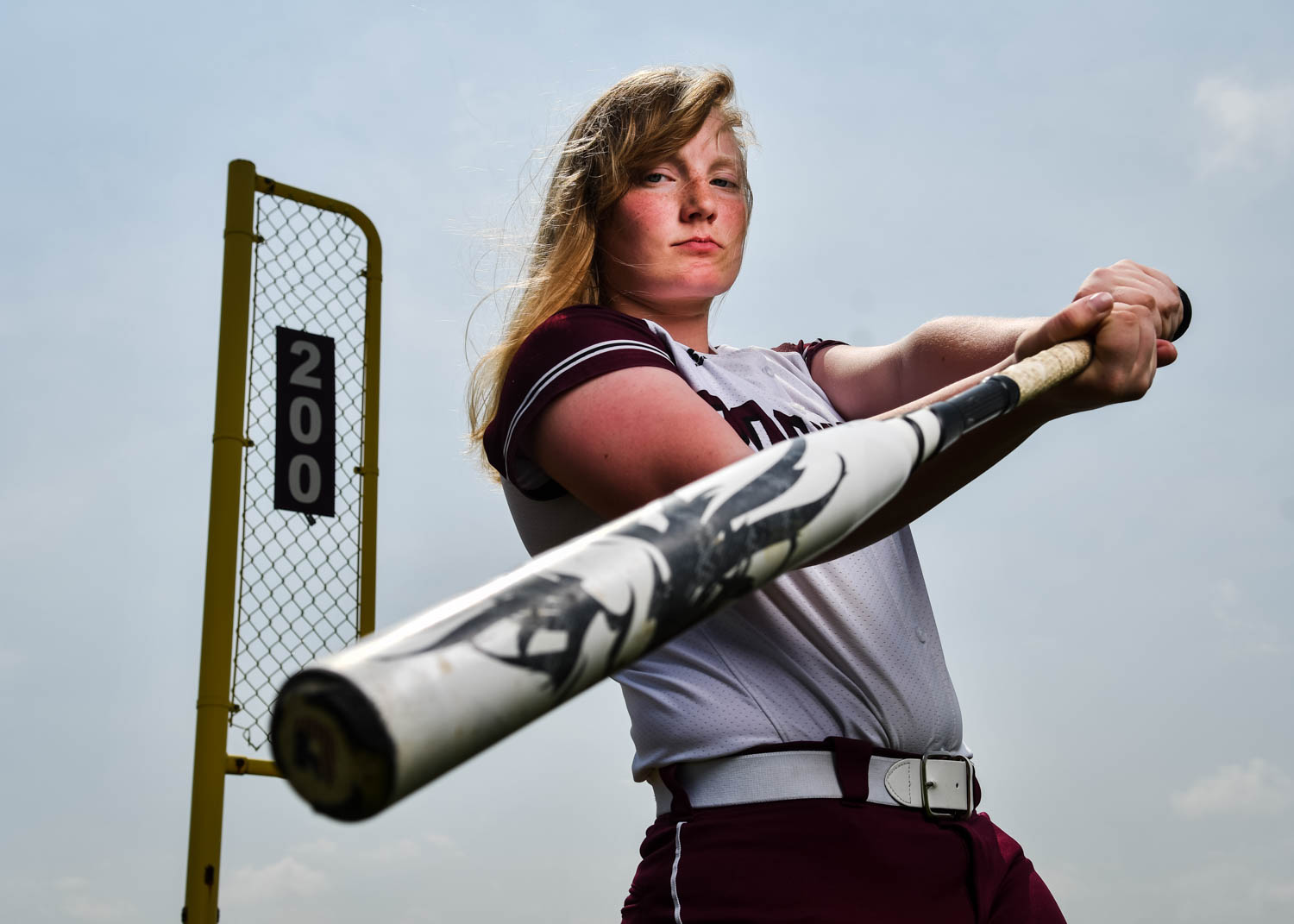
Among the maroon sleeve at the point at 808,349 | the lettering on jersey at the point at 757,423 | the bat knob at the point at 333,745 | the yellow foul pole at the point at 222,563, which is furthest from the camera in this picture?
the yellow foul pole at the point at 222,563

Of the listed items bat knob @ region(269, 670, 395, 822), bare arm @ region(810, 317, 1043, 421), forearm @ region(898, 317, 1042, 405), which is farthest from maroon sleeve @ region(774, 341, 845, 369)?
bat knob @ region(269, 670, 395, 822)

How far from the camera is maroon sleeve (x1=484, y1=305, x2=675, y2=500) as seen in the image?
1.27m

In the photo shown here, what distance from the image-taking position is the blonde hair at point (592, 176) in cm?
180

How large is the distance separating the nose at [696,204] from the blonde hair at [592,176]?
3.0 inches

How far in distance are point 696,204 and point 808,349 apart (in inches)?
12.6

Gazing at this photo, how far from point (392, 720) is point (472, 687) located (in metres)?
0.05

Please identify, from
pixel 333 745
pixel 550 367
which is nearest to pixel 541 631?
pixel 333 745

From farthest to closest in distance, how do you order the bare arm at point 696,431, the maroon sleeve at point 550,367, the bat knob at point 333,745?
1. the maroon sleeve at point 550,367
2. the bare arm at point 696,431
3. the bat knob at point 333,745

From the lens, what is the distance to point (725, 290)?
184 centimetres

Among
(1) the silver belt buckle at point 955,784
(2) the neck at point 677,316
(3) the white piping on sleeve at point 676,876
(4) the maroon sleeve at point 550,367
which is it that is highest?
(2) the neck at point 677,316

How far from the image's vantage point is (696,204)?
1796mm

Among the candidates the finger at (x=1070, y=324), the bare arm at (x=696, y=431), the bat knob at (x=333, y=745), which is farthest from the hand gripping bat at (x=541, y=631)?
the finger at (x=1070, y=324)

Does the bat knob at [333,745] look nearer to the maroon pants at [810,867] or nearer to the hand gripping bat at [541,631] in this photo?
the hand gripping bat at [541,631]

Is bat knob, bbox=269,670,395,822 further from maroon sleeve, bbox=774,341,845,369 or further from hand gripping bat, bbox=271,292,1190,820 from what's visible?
maroon sleeve, bbox=774,341,845,369
